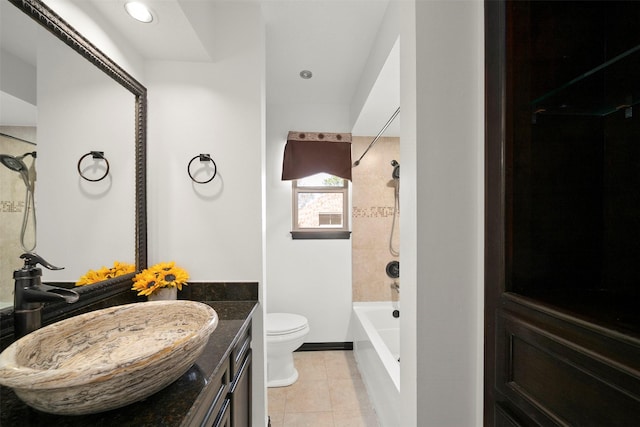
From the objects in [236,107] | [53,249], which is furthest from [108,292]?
[236,107]

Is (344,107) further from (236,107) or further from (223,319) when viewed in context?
(223,319)

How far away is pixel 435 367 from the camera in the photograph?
0.94 metres

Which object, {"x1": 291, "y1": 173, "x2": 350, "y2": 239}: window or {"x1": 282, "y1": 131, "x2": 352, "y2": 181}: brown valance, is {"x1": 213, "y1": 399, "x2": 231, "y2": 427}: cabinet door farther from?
{"x1": 282, "y1": 131, "x2": 352, "y2": 181}: brown valance

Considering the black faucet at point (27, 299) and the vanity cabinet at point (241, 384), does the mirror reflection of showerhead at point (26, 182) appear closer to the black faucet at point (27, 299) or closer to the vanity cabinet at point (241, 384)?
the black faucet at point (27, 299)

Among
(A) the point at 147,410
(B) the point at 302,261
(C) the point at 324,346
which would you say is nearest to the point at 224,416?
(A) the point at 147,410

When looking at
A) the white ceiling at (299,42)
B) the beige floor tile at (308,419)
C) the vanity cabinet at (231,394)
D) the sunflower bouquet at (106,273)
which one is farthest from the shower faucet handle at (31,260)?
the beige floor tile at (308,419)

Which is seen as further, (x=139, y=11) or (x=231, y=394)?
(x=139, y=11)

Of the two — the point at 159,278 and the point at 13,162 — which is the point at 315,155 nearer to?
the point at 159,278

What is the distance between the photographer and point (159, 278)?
133 cm

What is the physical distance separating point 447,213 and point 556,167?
343 millimetres

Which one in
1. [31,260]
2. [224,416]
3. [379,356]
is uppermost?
[31,260]

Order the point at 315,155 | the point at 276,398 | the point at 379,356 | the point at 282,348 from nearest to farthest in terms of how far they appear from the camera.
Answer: the point at 379,356, the point at 276,398, the point at 282,348, the point at 315,155

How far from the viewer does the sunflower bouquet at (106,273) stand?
110cm

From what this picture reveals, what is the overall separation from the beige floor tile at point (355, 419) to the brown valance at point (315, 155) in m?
2.09
